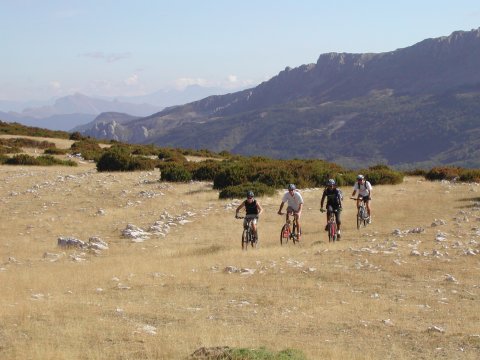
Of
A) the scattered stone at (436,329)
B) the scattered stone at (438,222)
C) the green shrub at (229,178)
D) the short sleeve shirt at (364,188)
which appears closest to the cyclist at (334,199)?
the short sleeve shirt at (364,188)

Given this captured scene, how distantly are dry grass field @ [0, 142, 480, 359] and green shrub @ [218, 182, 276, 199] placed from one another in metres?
1.33

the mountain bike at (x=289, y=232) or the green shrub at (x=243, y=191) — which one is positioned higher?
the green shrub at (x=243, y=191)

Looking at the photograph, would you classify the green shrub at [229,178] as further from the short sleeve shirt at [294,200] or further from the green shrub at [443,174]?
the green shrub at [443,174]

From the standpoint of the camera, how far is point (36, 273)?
16.3 m

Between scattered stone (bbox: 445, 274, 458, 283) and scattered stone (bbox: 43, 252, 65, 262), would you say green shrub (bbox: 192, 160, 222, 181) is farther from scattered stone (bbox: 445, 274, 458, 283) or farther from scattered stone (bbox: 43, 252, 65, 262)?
scattered stone (bbox: 445, 274, 458, 283)

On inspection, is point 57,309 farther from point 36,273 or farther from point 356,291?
point 356,291

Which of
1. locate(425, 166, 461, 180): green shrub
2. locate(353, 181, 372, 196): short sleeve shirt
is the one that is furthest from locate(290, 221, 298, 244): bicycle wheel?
locate(425, 166, 461, 180): green shrub

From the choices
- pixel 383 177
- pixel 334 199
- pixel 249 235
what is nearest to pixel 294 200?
pixel 334 199

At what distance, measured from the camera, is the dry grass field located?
31.8 ft

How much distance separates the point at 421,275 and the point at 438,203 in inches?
585

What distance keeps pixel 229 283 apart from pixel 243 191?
16523 mm

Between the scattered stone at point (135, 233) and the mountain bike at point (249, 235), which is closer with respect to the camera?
the mountain bike at point (249, 235)

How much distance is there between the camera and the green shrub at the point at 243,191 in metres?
30.7

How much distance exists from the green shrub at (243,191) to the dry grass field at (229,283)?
1335 millimetres
